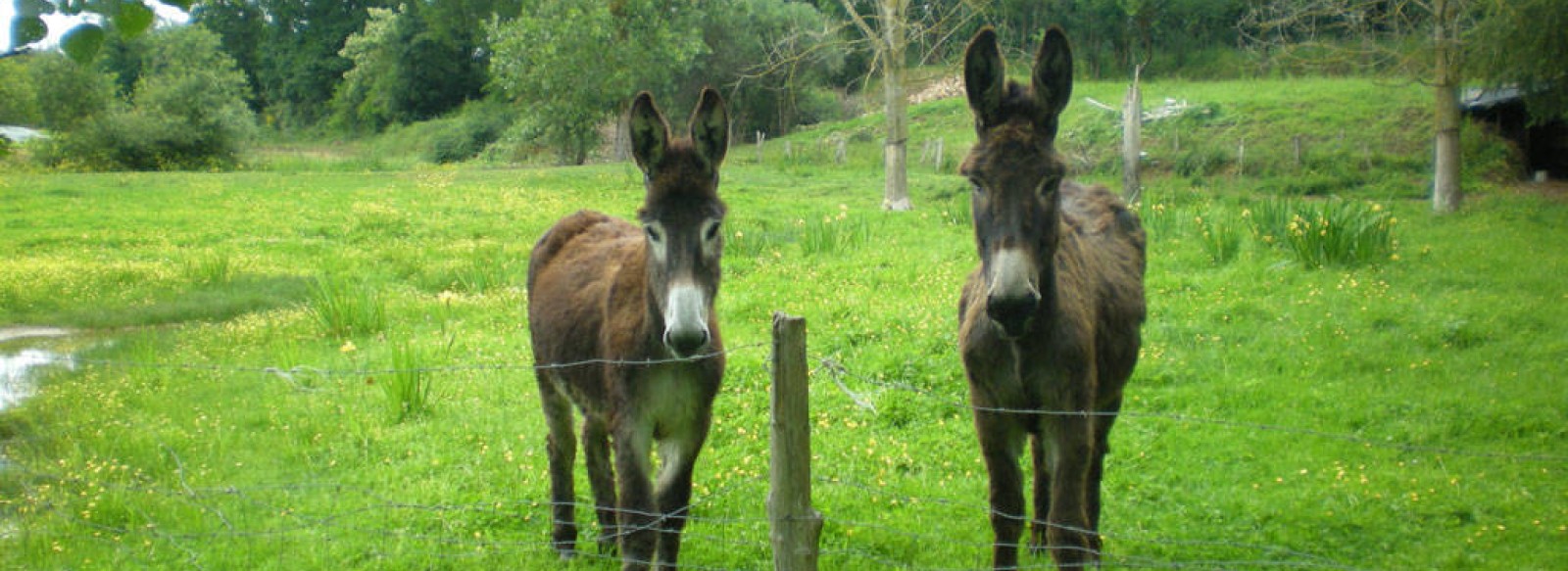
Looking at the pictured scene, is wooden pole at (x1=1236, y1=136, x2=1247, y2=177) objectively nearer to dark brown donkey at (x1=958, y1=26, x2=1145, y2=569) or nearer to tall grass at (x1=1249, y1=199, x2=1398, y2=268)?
tall grass at (x1=1249, y1=199, x2=1398, y2=268)

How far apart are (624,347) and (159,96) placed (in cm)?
3574

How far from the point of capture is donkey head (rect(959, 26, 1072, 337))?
3369 millimetres

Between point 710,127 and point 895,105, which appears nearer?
point 710,127

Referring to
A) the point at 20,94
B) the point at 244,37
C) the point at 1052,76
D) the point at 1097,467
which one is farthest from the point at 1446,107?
the point at 244,37

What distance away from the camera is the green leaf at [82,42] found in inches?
103

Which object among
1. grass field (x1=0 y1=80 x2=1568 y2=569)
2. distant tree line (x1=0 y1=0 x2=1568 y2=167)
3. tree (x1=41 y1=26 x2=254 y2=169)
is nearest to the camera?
grass field (x1=0 y1=80 x2=1568 y2=569)

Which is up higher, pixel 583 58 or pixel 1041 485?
pixel 583 58

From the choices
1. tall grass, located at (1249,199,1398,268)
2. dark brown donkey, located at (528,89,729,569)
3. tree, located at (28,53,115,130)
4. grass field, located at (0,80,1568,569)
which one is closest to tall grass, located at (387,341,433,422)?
grass field, located at (0,80,1568,569)

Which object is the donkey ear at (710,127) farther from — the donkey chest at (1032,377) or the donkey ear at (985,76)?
the donkey chest at (1032,377)

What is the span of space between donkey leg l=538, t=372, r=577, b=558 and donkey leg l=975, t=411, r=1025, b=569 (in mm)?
2174

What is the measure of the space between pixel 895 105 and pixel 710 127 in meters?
15.9

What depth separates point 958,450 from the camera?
636 centimetres

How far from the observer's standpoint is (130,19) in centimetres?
263

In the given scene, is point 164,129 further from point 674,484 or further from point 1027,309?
point 1027,309
